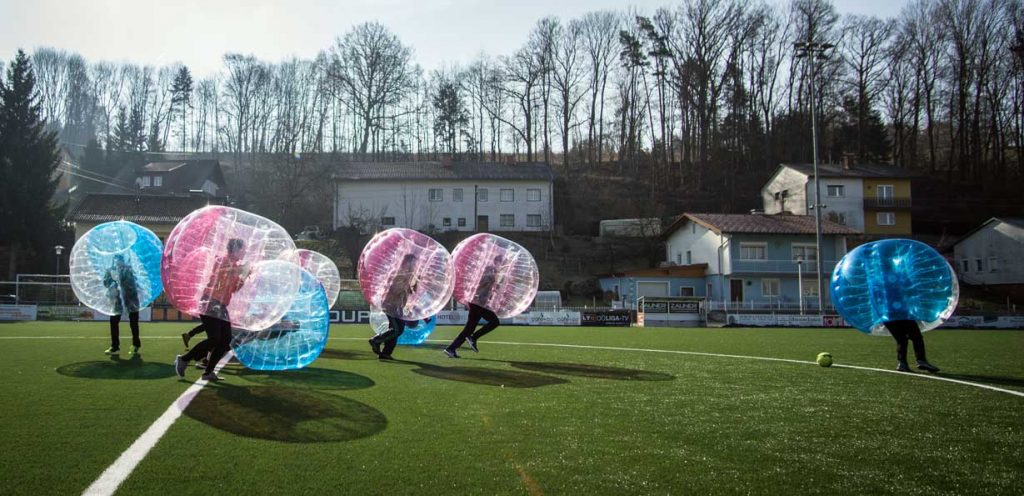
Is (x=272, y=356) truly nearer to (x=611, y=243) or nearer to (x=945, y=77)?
(x=611, y=243)

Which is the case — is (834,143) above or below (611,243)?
above

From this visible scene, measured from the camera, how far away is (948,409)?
7.88 meters

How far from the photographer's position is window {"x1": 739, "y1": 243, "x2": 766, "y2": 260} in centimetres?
4788

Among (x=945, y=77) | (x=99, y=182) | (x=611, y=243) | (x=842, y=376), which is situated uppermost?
(x=945, y=77)

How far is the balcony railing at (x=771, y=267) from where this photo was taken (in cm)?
4753

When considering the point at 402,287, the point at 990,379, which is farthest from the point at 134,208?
the point at 990,379

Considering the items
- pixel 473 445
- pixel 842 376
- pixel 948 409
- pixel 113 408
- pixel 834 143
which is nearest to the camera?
pixel 473 445


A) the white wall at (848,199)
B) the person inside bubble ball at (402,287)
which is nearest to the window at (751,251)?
the white wall at (848,199)

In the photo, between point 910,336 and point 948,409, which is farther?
point 910,336

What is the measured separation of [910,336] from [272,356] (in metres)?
11.1

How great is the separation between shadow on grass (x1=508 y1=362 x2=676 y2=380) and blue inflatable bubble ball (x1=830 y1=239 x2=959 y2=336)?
4.18 metres

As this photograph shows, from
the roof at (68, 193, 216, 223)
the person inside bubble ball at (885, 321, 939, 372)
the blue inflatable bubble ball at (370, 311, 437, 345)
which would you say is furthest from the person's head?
the roof at (68, 193, 216, 223)

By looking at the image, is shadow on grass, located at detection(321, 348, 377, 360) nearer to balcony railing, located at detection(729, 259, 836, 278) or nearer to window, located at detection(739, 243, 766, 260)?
balcony railing, located at detection(729, 259, 836, 278)

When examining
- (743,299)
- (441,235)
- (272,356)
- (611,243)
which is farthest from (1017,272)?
(272,356)
